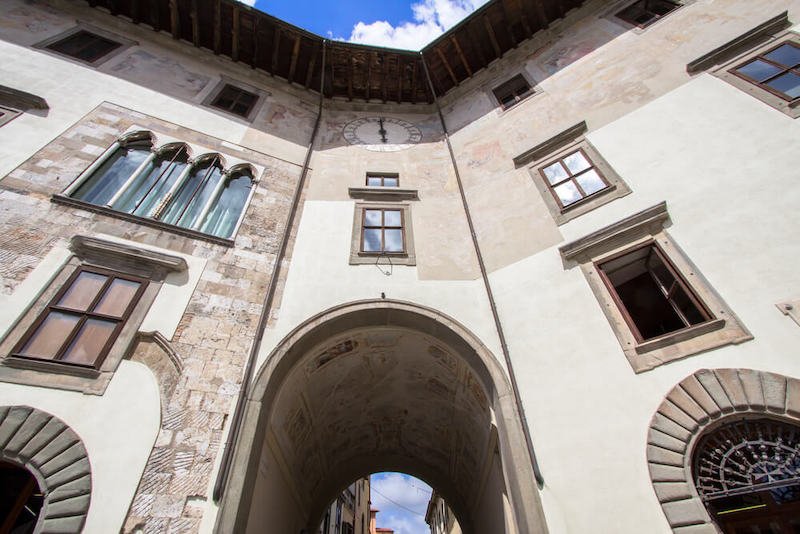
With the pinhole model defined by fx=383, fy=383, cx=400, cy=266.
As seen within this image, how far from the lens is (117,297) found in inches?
224

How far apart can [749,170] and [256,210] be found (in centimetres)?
849

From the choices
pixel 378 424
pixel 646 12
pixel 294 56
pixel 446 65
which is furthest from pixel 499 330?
pixel 294 56

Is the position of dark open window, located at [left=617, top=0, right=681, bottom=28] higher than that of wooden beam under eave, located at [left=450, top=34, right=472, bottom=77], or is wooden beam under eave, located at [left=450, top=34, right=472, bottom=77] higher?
wooden beam under eave, located at [left=450, top=34, right=472, bottom=77]

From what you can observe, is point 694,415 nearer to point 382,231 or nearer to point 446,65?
point 382,231

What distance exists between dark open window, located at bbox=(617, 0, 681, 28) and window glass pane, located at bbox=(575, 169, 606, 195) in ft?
17.1

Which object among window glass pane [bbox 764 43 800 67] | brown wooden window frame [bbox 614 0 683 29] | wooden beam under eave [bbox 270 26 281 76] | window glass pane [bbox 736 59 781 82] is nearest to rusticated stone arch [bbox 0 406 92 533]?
wooden beam under eave [bbox 270 26 281 76]

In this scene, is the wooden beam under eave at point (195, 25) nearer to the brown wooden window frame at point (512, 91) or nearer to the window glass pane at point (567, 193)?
the brown wooden window frame at point (512, 91)

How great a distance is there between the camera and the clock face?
35.7ft

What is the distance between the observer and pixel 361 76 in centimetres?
1224

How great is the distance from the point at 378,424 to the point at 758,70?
404 inches

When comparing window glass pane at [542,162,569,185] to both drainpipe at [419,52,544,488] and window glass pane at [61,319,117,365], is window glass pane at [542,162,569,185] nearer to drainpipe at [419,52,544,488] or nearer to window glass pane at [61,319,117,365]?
drainpipe at [419,52,544,488]

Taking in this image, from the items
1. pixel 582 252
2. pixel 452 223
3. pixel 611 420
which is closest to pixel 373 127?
pixel 452 223

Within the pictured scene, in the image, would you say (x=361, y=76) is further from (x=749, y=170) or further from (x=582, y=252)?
(x=749, y=170)

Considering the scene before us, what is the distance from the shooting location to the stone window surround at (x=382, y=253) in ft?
25.0
